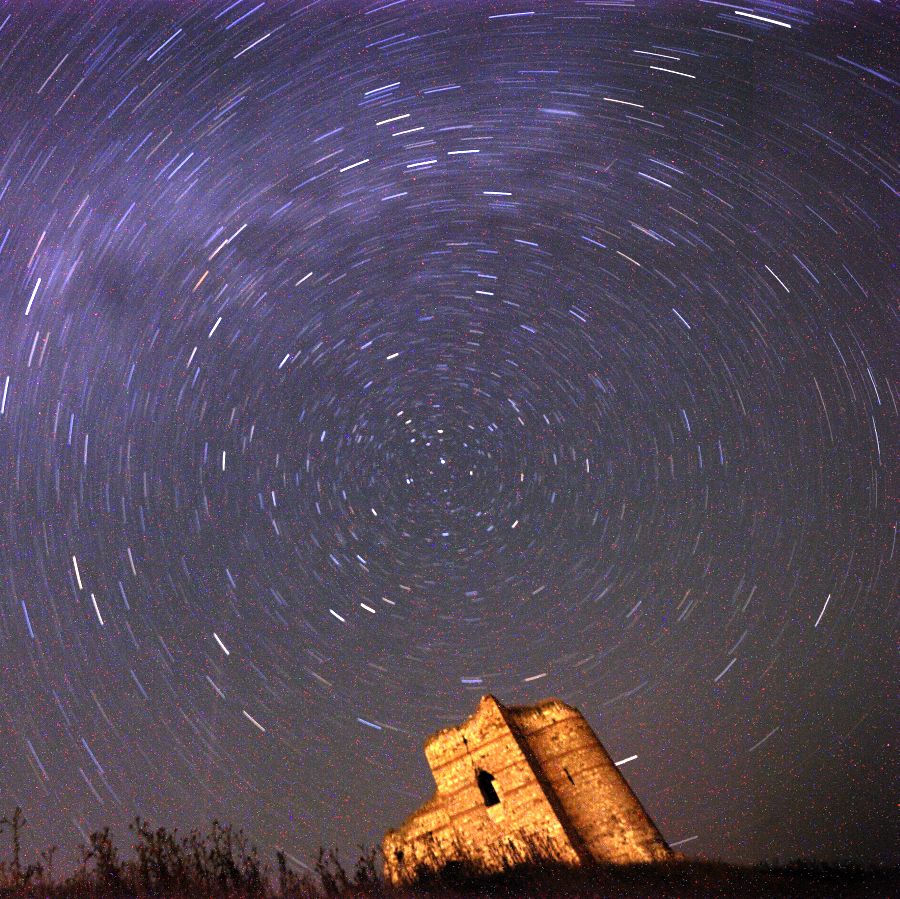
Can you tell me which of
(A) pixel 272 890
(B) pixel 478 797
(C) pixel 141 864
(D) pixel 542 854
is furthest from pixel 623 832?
(C) pixel 141 864

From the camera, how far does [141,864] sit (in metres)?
17.7

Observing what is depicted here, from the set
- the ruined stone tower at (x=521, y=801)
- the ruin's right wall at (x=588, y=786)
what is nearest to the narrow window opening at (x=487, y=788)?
the ruined stone tower at (x=521, y=801)

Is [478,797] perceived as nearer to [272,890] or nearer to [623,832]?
[623,832]

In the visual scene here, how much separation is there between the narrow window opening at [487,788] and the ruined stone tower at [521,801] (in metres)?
0.03

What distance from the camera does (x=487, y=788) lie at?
20.0m

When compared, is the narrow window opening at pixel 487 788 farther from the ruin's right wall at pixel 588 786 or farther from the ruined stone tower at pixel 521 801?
the ruin's right wall at pixel 588 786

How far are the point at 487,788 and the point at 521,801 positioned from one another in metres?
1.58

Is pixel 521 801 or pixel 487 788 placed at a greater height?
pixel 487 788

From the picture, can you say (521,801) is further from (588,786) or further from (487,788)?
(588,786)

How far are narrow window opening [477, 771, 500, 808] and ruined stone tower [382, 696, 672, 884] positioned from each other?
3 cm

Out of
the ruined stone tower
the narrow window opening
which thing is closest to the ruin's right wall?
the ruined stone tower

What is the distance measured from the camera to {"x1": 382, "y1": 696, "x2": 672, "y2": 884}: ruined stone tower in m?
17.9

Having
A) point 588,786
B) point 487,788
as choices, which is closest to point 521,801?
point 487,788

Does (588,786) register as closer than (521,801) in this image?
No
